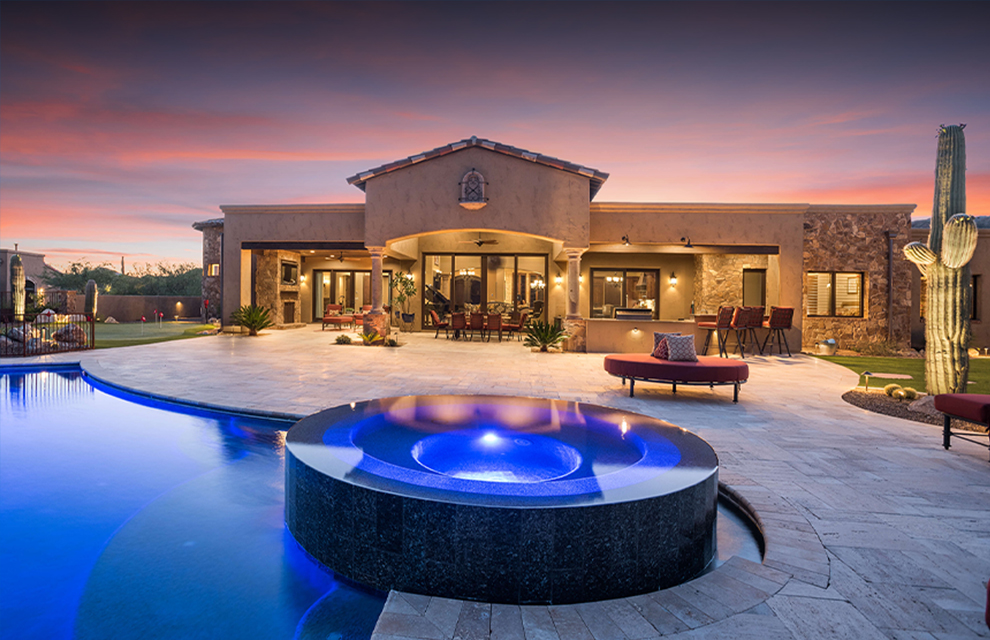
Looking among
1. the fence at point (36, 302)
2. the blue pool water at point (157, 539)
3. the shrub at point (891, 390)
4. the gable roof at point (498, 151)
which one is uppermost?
the gable roof at point (498, 151)

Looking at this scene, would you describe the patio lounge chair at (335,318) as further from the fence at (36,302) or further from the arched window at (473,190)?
the fence at (36,302)

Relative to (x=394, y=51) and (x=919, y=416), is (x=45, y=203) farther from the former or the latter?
(x=919, y=416)

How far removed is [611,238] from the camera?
12.5 meters

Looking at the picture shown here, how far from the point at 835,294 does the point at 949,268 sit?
8622mm

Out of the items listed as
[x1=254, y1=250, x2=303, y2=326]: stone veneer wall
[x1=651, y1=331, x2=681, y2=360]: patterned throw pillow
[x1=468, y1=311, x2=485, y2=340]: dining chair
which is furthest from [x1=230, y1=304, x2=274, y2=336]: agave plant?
[x1=651, y1=331, x2=681, y2=360]: patterned throw pillow

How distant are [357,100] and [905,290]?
16.6 metres

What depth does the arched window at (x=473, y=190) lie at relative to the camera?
1174 centimetres

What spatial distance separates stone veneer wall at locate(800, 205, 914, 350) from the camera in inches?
497

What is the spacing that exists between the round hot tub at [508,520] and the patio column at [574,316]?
8.61m

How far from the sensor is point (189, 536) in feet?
10.3

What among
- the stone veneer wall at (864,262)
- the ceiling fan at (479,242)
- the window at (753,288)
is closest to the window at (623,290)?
the window at (753,288)

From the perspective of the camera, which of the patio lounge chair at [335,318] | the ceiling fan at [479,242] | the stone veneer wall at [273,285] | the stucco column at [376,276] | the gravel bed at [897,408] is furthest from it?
the patio lounge chair at [335,318]

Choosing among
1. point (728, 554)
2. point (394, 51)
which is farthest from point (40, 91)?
point (728, 554)

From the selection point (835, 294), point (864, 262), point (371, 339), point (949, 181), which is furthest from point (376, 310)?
point (864, 262)
